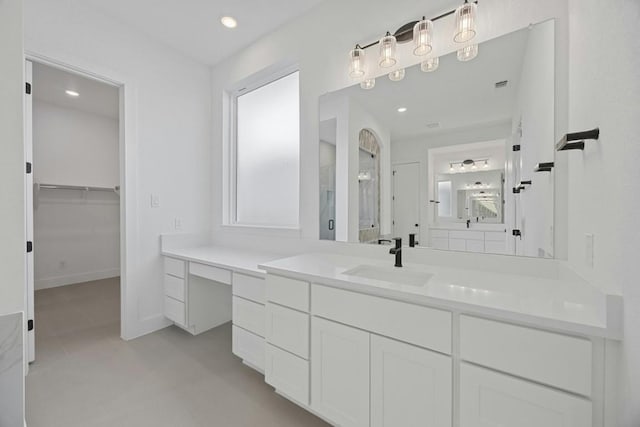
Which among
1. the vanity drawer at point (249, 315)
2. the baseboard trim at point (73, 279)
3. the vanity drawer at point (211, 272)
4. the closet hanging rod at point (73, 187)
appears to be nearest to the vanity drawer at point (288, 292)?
the vanity drawer at point (249, 315)

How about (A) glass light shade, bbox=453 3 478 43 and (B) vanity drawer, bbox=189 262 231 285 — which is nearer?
(A) glass light shade, bbox=453 3 478 43

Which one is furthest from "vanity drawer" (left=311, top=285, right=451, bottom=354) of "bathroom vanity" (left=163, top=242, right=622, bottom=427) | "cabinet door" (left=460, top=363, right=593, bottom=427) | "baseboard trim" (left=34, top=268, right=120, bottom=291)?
"baseboard trim" (left=34, top=268, right=120, bottom=291)

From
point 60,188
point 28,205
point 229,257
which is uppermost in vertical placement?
point 60,188

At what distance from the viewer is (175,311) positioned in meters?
2.44

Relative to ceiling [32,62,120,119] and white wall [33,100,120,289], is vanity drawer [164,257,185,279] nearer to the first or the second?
ceiling [32,62,120,119]

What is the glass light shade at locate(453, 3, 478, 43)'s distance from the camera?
4.49 ft

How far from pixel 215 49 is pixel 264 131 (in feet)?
3.25

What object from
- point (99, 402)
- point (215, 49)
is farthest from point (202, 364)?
point (215, 49)

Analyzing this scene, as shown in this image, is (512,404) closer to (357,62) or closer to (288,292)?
(288,292)

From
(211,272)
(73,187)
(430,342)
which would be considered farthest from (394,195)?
(73,187)

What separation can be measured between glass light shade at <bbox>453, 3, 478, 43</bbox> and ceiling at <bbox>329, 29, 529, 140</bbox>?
97 mm

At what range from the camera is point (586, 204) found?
3.20 ft

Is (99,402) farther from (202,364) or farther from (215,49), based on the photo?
(215,49)

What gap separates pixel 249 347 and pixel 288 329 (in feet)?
1.70
